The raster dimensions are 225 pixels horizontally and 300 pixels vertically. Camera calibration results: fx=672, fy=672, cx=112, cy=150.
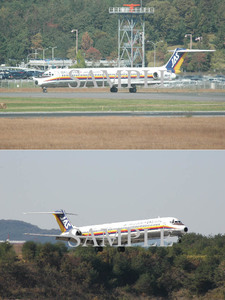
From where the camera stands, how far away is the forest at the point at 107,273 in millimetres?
89938

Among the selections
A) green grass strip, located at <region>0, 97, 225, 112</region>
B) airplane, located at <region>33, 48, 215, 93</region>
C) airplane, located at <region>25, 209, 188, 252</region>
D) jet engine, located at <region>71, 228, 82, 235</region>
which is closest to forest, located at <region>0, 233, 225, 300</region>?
green grass strip, located at <region>0, 97, 225, 112</region>

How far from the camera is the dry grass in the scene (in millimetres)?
66625

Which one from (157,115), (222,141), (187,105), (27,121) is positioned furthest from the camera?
(187,105)

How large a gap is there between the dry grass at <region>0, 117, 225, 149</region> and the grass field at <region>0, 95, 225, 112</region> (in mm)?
12725

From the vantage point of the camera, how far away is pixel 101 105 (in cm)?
10456

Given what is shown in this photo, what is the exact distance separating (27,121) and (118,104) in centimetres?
2625

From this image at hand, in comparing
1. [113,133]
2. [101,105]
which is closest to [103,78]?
[101,105]

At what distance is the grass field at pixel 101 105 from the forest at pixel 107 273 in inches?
795

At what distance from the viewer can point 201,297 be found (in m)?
92.3

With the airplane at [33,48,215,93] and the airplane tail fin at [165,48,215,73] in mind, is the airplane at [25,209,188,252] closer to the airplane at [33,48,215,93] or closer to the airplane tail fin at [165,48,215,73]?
the airplane at [33,48,215,93]

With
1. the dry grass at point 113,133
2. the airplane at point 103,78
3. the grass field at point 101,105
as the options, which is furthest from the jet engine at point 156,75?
the dry grass at point 113,133

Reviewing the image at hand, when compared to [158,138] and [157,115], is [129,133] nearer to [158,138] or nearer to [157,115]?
[158,138]

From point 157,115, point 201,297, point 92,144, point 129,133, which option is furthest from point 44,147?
point 201,297

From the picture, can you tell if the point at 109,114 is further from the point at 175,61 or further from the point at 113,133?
the point at 175,61
